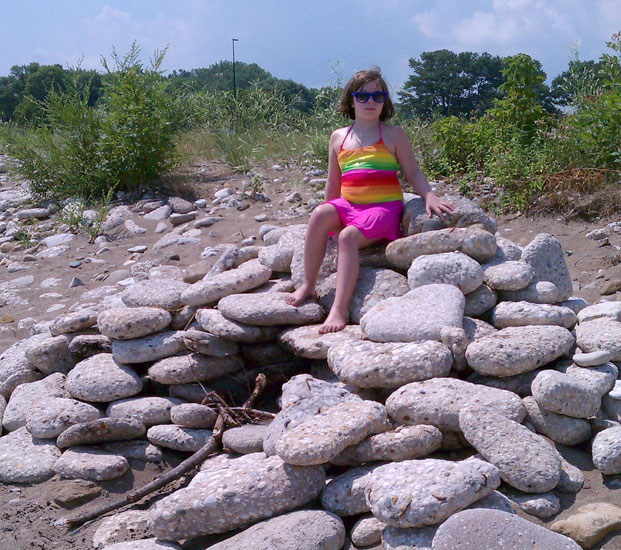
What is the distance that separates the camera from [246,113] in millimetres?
10586

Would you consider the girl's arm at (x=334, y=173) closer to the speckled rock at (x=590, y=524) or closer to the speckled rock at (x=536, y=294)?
the speckled rock at (x=536, y=294)

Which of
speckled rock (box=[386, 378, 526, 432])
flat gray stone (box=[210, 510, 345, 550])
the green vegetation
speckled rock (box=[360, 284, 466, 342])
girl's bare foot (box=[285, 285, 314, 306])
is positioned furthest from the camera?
the green vegetation

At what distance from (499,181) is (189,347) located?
3.61 meters

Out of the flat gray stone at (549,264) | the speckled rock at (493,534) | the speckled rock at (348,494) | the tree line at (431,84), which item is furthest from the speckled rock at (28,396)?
the tree line at (431,84)

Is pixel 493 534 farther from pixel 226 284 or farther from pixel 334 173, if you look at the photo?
pixel 334 173

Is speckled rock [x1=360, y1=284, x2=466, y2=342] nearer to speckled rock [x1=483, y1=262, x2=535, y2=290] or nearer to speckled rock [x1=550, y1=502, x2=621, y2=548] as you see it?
speckled rock [x1=483, y1=262, x2=535, y2=290]

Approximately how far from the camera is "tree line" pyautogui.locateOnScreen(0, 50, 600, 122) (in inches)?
308

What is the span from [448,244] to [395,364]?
1052 mm

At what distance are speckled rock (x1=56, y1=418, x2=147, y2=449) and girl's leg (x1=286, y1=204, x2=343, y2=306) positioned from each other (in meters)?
1.20

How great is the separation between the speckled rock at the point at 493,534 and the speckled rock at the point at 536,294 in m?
1.70

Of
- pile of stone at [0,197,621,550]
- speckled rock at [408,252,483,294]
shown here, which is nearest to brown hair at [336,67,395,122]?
pile of stone at [0,197,621,550]

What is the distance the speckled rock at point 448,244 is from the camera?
4000 millimetres

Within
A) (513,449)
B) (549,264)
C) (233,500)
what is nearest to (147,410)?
(233,500)

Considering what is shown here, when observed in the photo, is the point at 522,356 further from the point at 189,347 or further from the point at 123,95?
the point at 123,95
